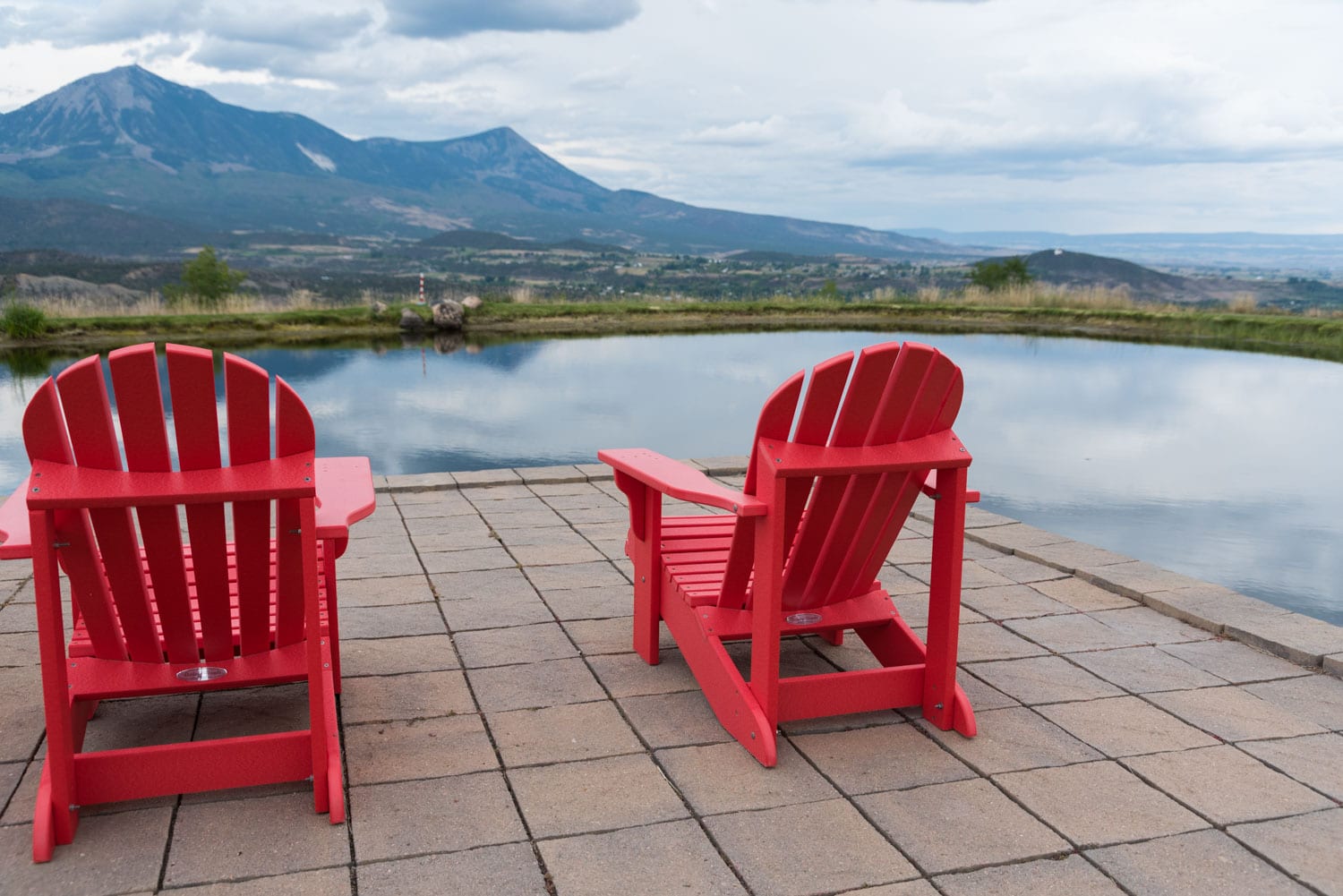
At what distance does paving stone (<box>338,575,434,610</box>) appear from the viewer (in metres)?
3.70

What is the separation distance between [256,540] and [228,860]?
A: 2.16 feet

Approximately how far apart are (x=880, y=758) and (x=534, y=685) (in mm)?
1012

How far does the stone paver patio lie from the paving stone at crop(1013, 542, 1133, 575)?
28cm

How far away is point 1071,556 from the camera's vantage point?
14.1 feet

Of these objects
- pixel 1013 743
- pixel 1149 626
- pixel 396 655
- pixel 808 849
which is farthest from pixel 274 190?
pixel 808 849

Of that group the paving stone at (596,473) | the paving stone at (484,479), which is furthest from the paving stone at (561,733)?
the paving stone at (596,473)

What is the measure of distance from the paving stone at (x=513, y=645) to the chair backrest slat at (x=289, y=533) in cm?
73

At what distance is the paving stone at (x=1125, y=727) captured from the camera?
2627mm

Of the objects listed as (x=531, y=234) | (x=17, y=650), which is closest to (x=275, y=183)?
(x=531, y=234)

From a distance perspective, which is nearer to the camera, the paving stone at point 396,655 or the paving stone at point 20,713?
the paving stone at point 20,713

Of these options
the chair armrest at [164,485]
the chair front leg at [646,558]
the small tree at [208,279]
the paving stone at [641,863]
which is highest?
the small tree at [208,279]

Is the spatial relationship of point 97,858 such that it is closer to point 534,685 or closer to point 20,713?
point 20,713

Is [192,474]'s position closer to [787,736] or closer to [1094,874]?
[787,736]

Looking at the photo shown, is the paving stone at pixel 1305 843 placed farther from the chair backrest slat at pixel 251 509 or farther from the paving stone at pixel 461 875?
the chair backrest slat at pixel 251 509
